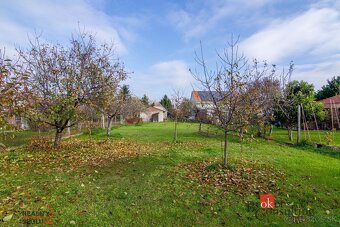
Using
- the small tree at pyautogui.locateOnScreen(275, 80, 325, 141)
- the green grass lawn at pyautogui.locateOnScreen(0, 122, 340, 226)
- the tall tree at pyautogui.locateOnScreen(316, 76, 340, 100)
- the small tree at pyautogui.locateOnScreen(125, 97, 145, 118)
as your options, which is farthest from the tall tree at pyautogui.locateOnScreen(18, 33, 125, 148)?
the tall tree at pyautogui.locateOnScreen(316, 76, 340, 100)

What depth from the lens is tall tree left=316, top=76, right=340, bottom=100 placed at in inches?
1068

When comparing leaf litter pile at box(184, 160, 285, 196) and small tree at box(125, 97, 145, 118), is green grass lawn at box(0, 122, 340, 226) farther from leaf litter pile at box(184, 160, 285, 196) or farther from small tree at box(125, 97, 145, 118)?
small tree at box(125, 97, 145, 118)

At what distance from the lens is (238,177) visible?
5.36m

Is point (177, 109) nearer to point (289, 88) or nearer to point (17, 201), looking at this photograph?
point (289, 88)

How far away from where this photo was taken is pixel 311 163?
702cm

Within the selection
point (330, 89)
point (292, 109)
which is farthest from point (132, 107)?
point (330, 89)

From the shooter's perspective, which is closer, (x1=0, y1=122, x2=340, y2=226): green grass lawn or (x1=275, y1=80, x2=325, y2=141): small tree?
(x1=0, y1=122, x2=340, y2=226): green grass lawn

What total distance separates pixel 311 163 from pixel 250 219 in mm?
4537

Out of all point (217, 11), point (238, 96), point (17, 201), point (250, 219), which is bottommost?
point (250, 219)

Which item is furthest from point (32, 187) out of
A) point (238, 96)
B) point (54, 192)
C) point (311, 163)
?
point (311, 163)

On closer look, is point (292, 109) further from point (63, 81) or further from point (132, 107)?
point (132, 107)

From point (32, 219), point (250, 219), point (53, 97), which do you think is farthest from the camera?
point (53, 97)

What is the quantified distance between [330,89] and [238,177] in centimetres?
2961

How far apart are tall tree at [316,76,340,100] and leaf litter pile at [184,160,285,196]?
26976mm
